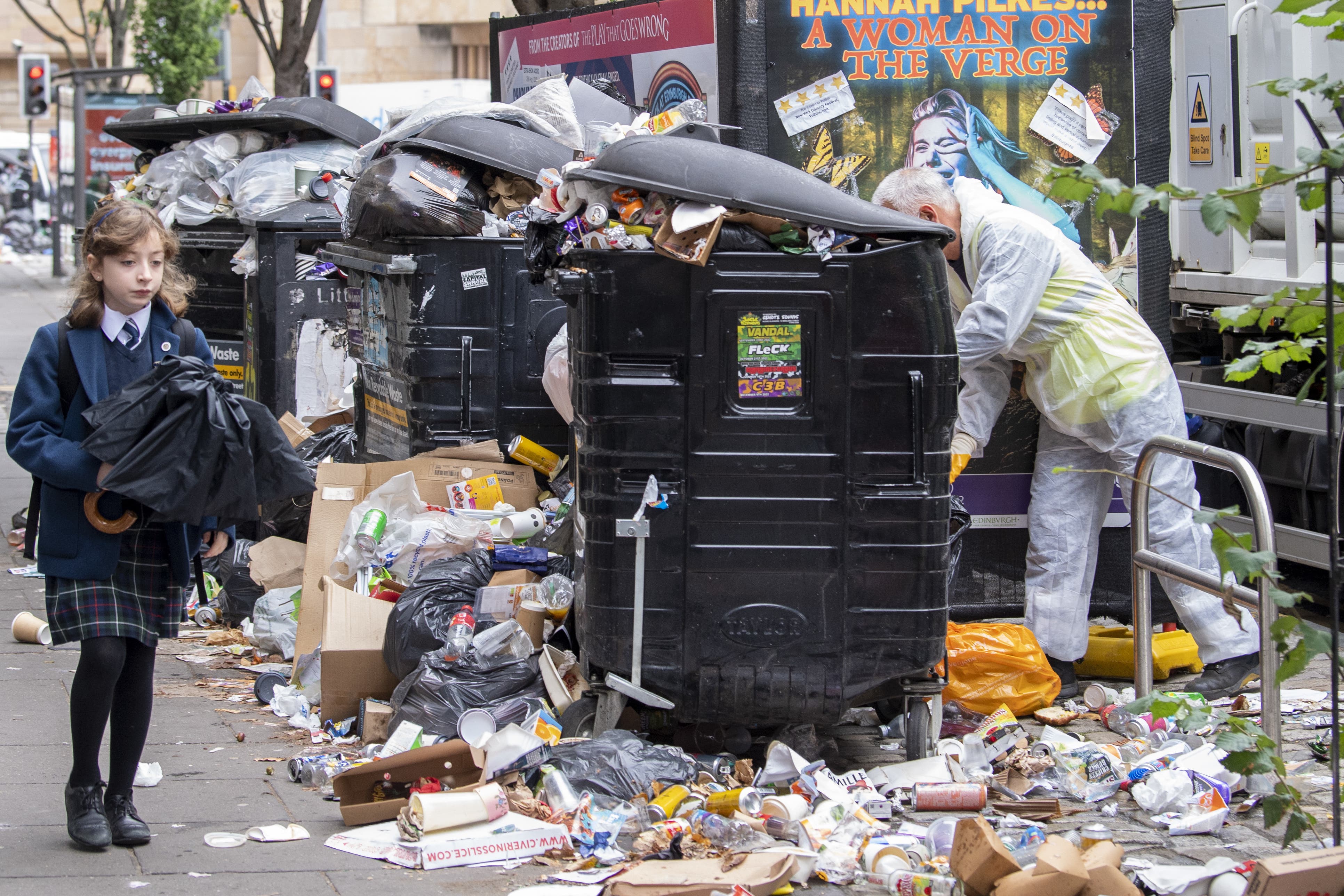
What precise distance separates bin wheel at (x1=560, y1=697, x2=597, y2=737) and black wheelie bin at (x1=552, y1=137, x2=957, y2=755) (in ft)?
0.93

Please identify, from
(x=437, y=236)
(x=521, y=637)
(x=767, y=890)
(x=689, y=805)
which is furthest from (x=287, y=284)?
(x=767, y=890)

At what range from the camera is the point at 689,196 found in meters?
3.76

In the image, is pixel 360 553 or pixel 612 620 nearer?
pixel 612 620

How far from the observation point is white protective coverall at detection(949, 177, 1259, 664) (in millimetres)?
4672

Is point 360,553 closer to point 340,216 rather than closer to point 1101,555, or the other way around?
point 340,216

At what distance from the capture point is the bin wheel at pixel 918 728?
4051 millimetres

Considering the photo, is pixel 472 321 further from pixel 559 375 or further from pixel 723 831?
pixel 723 831

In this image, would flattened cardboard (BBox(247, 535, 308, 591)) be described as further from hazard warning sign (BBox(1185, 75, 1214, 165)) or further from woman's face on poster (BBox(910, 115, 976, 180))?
hazard warning sign (BBox(1185, 75, 1214, 165))

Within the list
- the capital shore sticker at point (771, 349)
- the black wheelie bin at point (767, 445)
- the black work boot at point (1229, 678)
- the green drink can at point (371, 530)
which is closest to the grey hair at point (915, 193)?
the black wheelie bin at point (767, 445)

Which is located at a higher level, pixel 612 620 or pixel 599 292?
pixel 599 292

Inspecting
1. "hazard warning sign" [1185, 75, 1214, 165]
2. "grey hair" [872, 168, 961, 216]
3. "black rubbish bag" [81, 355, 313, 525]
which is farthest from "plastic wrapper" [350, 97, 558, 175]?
"hazard warning sign" [1185, 75, 1214, 165]

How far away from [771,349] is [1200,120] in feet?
10.0

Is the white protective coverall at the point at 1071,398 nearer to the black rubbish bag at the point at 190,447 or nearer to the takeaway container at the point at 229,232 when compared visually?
the black rubbish bag at the point at 190,447

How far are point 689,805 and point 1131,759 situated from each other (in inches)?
53.7
